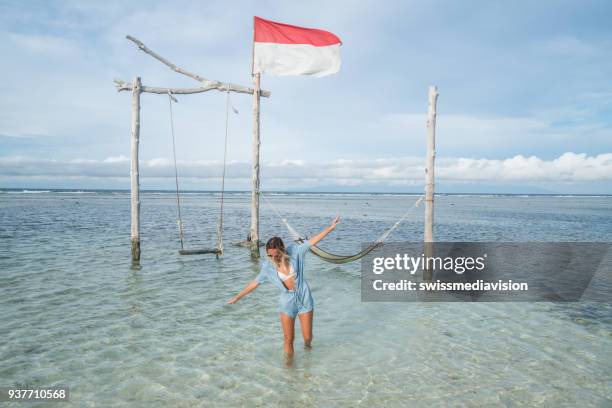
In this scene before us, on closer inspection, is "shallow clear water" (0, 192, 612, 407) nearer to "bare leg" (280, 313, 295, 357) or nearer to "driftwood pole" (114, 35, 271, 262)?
"bare leg" (280, 313, 295, 357)

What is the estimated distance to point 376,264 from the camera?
17.2 m

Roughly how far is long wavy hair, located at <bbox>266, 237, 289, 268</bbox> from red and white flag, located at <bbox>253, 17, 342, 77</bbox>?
8.87m

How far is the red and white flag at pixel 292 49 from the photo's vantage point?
518 inches

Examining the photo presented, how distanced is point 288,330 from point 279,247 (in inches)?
63.4

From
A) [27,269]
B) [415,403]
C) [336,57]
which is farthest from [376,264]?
[27,269]

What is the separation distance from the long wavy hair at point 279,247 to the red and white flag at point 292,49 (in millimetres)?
8869

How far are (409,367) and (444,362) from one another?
713 millimetres

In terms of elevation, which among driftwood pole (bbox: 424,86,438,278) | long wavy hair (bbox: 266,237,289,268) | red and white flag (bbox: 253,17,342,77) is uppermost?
red and white flag (bbox: 253,17,342,77)

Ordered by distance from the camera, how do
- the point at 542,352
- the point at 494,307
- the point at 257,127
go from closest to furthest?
1. the point at 542,352
2. the point at 494,307
3. the point at 257,127

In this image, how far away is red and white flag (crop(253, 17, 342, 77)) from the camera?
43.2 feet

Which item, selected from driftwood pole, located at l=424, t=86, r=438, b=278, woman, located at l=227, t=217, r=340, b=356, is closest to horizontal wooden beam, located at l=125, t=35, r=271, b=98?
driftwood pole, located at l=424, t=86, r=438, b=278

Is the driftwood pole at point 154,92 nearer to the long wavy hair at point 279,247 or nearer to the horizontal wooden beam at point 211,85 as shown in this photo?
the horizontal wooden beam at point 211,85

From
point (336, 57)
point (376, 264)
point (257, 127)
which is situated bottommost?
point (376, 264)

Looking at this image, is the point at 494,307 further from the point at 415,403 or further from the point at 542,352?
the point at 415,403
